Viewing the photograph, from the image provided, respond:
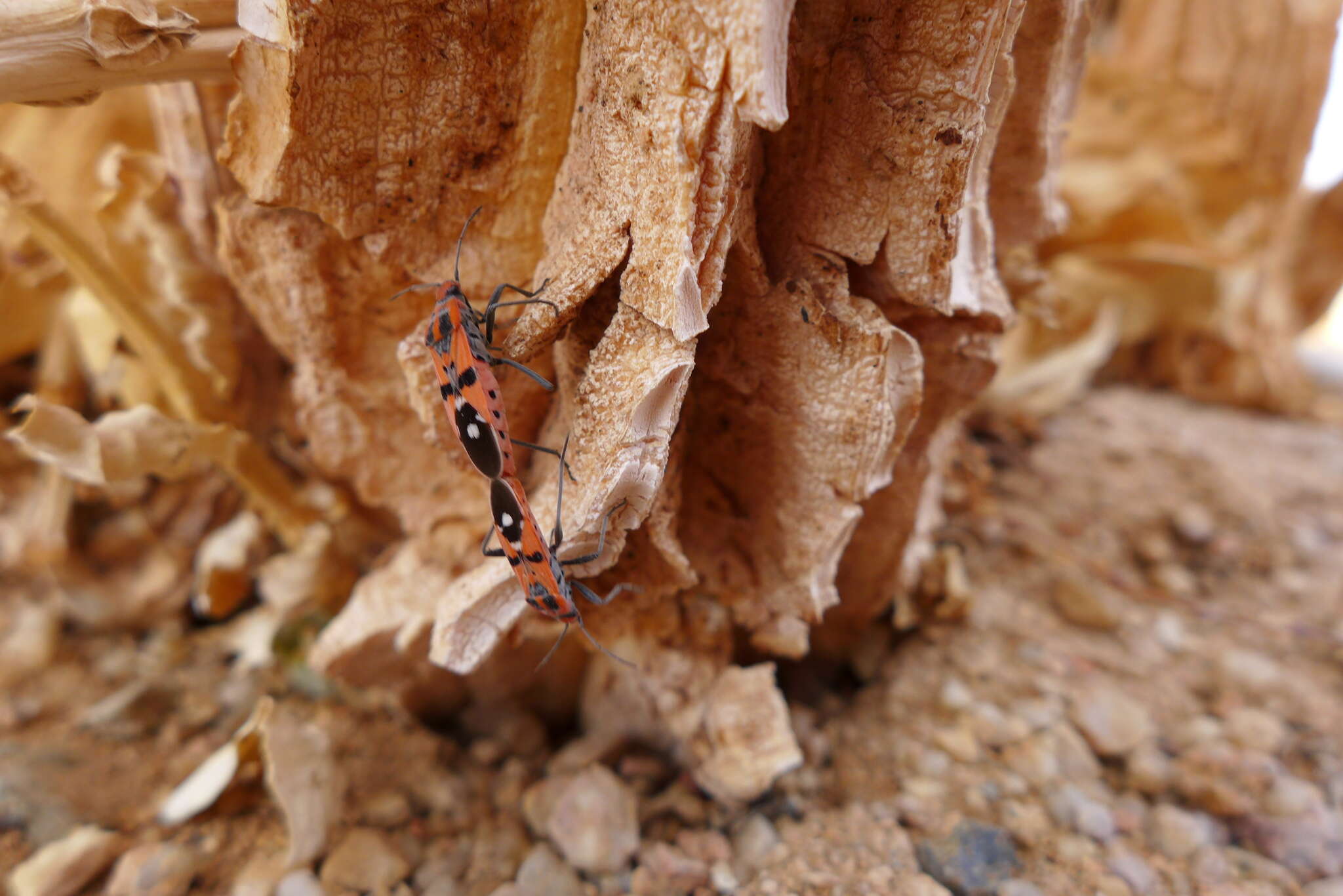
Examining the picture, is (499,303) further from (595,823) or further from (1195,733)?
(1195,733)

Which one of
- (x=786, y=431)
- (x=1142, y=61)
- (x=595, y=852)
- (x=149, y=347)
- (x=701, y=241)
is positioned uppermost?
(x=1142, y=61)

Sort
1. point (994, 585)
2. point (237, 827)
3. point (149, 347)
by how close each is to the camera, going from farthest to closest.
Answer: point (994, 585) → point (149, 347) → point (237, 827)

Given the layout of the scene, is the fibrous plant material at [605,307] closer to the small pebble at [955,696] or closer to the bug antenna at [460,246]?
the bug antenna at [460,246]

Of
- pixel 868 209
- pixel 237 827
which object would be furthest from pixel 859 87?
pixel 237 827

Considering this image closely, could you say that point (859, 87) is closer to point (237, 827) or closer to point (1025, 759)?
point (1025, 759)

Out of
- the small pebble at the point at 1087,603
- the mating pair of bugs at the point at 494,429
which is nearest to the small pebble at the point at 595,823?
the mating pair of bugs at the point at 494,429

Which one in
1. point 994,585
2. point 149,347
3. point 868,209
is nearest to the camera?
point 868,209

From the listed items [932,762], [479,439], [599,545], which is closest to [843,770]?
[932,762]
